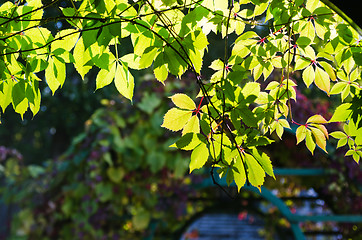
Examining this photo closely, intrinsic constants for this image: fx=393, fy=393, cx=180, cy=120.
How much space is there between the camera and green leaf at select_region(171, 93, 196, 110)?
100 centimetres

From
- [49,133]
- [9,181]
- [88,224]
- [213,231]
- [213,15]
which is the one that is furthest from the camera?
[49,133]

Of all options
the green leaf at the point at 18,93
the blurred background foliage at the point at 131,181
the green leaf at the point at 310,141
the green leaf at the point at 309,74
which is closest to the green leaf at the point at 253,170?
the green leaf at the point at 310,141

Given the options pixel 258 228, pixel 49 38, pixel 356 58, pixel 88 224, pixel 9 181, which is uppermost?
pixel 49 38

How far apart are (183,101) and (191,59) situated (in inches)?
4.7

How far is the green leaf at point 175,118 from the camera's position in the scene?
101cm

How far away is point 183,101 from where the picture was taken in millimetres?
1008

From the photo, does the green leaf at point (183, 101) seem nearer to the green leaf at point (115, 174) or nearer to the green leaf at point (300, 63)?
the green leaf at point (300, 63)

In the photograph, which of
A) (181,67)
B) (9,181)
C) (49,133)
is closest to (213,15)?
(181,67)

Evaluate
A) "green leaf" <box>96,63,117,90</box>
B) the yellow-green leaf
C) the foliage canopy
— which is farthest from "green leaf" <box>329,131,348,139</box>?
"green leaf" <box>96,63,117,90</box>

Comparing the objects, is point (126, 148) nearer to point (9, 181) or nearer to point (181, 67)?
point (9, 181)

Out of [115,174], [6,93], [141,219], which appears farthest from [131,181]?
[6,93]

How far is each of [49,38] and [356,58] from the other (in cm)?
82

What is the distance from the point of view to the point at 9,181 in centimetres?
422

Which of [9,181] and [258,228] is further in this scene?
[258,228]
